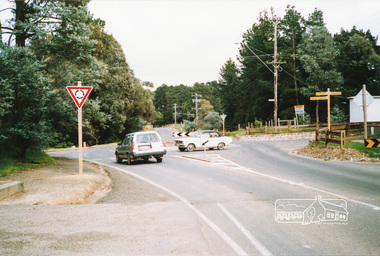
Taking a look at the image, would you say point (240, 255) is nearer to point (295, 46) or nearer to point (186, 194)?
point (186, 194)

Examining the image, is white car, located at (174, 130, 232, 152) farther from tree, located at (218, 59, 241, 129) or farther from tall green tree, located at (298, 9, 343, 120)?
tree, located at (218, 59, 241, 129)

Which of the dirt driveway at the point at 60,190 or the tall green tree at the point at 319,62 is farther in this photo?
the tall green tree at the point at 319,62

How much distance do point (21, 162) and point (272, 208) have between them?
42.9 feet

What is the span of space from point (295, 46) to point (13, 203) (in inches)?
2263

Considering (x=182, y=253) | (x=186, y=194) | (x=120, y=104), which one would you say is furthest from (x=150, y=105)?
(x=182, y=253)

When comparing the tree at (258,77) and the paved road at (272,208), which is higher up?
the tree at (258,77)

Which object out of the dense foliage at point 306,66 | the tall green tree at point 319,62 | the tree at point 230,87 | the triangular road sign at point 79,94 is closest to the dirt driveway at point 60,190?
the triangular road sign at point 79,94

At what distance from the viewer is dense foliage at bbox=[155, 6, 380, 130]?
5062cm

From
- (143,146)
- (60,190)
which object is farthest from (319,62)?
(60,190)

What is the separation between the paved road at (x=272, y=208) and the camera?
4754 mm

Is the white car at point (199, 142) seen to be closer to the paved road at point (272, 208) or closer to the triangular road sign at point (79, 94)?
the paved road at point (272, 208)

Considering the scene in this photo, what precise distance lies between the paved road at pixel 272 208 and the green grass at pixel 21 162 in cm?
529

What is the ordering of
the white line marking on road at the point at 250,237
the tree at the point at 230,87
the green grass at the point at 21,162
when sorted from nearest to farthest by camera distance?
the white line marking on road at the point at 250,237 → the green grass at the point at 21,162 → the tree at the point at 230,87

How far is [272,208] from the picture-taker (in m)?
7.03
